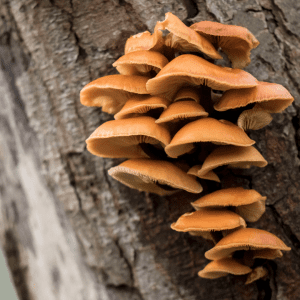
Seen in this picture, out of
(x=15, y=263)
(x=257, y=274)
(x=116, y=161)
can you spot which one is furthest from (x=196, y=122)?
(x=15, y=263)

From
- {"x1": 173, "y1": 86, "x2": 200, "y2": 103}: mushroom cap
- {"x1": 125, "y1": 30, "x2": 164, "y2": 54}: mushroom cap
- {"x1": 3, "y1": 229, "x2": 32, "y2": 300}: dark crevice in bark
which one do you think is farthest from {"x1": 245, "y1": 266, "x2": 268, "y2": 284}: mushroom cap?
{"x1": 3, "y1": 229, "x2": 32, "y2": 300}: dark crevice in bark

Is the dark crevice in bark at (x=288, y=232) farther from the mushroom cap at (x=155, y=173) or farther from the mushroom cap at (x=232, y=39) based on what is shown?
the mushroom cap at (x=232, y=39)

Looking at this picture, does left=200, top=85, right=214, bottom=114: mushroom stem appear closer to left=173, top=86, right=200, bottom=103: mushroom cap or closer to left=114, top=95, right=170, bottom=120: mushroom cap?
left=173, top=86, right=200, bottom=103: mushroom cap

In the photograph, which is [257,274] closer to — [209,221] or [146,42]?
[209,221]

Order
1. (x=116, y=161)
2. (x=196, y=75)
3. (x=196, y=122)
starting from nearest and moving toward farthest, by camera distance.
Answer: (x=196, y=75), (x=196, y=122), (x=116, y=161)

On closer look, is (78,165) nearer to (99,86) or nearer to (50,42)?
(99,86)

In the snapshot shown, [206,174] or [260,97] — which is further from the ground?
[260,97]

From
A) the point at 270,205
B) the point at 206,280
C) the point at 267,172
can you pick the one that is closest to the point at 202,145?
the point at 267,172
